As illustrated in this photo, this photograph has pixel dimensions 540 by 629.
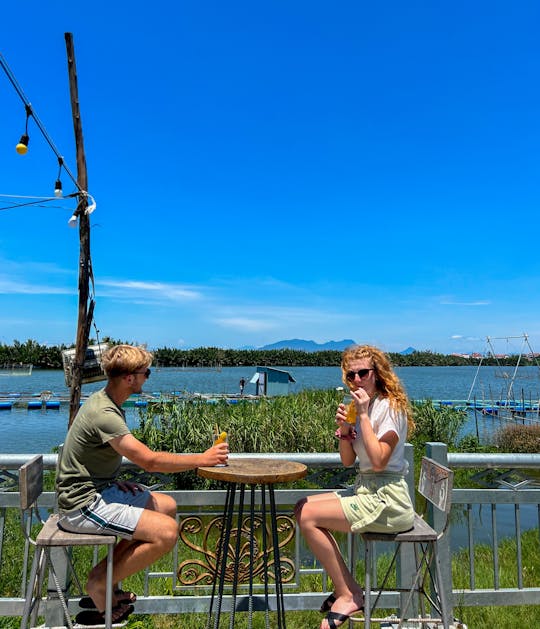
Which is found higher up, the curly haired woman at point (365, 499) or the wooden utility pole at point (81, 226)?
the wooden utility pole at point (81, 226)

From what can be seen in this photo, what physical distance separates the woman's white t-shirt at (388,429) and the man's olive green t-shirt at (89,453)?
3.89ft

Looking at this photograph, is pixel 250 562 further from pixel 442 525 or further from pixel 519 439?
pixel 519 439

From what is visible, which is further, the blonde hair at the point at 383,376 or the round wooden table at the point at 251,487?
the blonde hair at the point at 383,376

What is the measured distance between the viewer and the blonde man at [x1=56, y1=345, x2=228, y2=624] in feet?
→ 8.11

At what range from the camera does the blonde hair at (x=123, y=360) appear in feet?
8.67

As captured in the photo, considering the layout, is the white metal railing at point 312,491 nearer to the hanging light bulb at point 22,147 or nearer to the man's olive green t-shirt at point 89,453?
the man's olive green t-shirt at point 89,453

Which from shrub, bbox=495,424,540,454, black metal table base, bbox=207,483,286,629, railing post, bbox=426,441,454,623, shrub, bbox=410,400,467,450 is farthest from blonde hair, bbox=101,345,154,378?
shrub, bbox=495,424,540,454

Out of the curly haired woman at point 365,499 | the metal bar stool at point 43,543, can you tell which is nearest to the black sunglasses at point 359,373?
the curly haired woman at point 365,499

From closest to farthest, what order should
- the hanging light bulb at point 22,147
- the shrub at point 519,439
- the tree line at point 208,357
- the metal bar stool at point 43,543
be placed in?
1. the metal bar stool at point 43,543
2. the hanging light bulb at point 22,147
3. the shrub at point 519,439
4. the tree line at point 208,357

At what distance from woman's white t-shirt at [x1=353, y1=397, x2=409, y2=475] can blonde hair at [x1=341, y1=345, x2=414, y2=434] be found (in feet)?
0.12

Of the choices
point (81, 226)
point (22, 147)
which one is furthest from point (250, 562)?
point (81, 226)

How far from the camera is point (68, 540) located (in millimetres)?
2379

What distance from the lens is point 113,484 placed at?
8.77 feet

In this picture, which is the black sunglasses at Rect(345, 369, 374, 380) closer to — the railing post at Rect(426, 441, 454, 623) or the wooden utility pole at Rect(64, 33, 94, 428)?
the railing post at Rect(426, 441, 454, 623)
